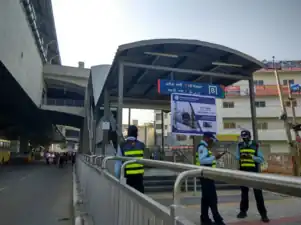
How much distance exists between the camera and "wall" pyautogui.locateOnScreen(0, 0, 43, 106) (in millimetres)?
17969

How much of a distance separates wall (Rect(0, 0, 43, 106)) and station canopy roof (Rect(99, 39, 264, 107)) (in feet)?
27.0

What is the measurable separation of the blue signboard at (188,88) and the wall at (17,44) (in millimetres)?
11328

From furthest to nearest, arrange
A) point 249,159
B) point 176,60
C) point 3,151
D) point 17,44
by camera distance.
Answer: point 3,151
point 17,44
point 176,60
point 249,159

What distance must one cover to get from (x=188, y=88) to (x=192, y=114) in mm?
1097

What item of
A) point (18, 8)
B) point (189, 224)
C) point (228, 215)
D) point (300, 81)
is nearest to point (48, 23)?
point (18, 8)

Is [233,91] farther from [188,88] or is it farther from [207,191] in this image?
[207,191]

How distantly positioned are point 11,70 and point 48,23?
22.0 m

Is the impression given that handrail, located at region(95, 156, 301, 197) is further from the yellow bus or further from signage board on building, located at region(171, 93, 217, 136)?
the yellow bus

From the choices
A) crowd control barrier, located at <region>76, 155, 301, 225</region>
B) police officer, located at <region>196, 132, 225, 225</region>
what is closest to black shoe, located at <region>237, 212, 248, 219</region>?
police officer, located at <region>196, 132, 225, 225</region>

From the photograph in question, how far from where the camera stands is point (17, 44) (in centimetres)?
2167

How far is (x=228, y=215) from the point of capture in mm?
6246

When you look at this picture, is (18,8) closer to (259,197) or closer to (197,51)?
(197,51)

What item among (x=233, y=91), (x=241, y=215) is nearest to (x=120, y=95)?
(x=241, y=215)

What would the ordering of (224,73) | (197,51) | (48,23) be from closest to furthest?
1. (197,51)
2. (224,73)
3. (48,23)
